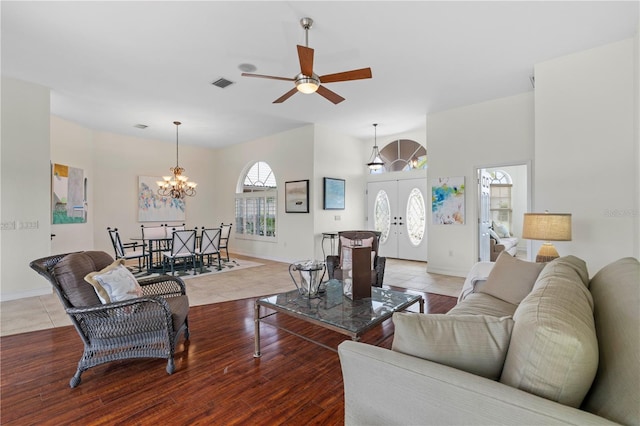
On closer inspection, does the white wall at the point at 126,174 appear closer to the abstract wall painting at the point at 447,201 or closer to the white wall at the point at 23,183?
the white wall at the point at 23,183

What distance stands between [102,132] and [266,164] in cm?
389

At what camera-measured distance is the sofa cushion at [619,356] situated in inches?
31.0

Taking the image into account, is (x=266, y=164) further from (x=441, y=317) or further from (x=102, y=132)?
(x=441, y=317)

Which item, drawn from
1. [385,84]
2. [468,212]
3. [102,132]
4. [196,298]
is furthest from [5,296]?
[468,212]

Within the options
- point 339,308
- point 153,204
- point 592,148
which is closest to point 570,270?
point 339,308

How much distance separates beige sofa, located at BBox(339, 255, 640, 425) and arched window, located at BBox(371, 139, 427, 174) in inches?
240

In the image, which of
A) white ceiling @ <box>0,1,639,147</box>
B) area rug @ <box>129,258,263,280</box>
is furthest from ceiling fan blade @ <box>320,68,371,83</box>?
area rug @ <box>129,258,263,280</box>

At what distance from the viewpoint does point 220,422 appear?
1727mm

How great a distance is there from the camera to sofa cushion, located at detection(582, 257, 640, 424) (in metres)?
0.79

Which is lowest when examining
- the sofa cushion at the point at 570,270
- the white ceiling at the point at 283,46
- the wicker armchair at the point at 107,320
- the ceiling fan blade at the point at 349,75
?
the wicker armchair at the point at 107,320

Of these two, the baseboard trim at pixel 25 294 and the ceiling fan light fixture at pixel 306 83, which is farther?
the baseboard trim at pixel 25 294

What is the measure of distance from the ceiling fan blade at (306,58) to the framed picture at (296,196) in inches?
154

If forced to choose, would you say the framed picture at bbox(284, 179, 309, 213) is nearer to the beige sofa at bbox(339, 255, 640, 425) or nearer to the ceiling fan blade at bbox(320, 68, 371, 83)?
the ceiling fan blade at bbox(320, 68, 371, 83)

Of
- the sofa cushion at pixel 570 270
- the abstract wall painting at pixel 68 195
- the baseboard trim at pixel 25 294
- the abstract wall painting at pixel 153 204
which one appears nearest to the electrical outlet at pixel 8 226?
the baseboard trim at pixel 25 294
